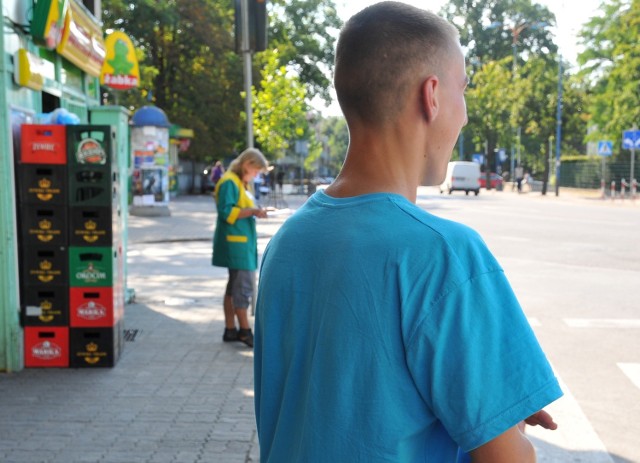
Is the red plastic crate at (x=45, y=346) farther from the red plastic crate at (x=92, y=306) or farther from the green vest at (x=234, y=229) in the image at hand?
the green vest at (x=234, y=229)

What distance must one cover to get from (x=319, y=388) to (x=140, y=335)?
6.94 m

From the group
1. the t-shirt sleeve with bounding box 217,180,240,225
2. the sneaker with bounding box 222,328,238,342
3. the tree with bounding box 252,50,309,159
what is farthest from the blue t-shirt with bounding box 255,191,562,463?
the tree with bounding box 252,50,309,159

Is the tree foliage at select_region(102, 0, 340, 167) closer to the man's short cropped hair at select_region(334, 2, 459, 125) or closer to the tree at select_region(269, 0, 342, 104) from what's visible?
the tree at select_region(269, 0, 342, 104)

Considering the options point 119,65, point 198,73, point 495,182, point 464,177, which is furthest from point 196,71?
point 495,182

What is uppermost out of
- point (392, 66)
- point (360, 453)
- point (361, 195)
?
point (392, 66)

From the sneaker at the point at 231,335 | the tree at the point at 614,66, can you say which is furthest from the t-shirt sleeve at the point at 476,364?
the tree at the point at 614,66

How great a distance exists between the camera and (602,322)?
862 cm

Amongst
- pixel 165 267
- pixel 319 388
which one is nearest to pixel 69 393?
pixel 319 388

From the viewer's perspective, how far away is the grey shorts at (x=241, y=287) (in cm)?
748

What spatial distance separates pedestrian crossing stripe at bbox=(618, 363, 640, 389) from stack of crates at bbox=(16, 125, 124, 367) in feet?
13.1

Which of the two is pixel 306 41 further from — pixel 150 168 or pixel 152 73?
pixel 150 168

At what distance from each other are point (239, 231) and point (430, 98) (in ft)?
19.8

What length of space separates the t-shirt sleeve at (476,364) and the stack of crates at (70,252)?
5.69 meters

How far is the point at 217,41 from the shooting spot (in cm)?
4225
